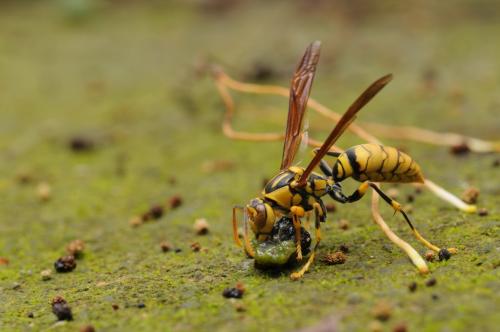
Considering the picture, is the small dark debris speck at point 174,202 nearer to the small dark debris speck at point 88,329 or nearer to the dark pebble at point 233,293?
the dark pebble at point 233,293

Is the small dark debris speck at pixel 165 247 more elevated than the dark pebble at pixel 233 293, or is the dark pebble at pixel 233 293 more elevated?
the dark pebble at pixel 233 293

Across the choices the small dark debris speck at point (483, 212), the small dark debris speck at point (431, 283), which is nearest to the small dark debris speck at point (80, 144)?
the small dark debris speck at point (483, 212)

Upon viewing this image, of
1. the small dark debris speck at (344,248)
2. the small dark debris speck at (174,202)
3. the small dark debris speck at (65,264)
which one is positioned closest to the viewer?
the small dark debris speck at (344,248)

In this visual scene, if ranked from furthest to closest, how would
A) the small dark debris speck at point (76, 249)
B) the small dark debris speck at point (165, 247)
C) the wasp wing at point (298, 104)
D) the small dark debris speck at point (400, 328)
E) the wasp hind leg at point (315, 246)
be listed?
the small dark debris speck at point (76, 249), the small dark debris speck at point (165, 247), the wasp wing at point (298, 104), the wasp hind leg at point (315, 246), the small dark debris speck at point (400, 328)

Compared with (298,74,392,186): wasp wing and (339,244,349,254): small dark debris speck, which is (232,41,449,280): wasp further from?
(339,244,349,254): small dark debris speck

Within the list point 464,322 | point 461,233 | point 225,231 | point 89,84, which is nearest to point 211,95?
point 89,84

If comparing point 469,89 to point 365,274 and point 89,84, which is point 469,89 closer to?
point 365,274

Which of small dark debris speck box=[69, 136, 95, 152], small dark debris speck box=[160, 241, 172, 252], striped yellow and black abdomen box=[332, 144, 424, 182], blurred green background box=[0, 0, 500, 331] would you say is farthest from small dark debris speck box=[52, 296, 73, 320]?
small dark debris speck box=[69, 136, 95, 152]

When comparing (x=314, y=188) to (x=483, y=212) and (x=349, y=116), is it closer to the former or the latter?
(x=349, y=116)
